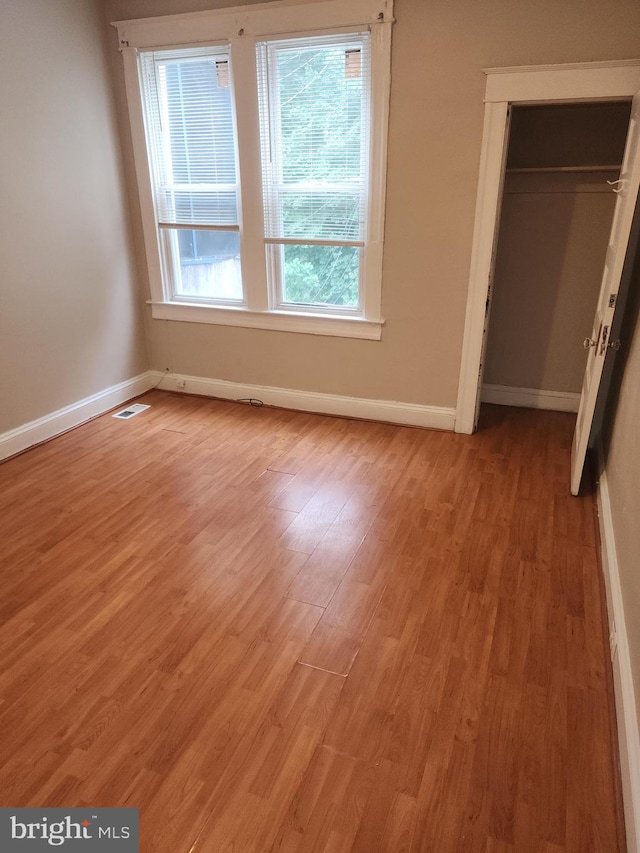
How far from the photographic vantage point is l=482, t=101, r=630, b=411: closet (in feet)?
12.5

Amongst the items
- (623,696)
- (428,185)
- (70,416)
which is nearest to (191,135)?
(428,185)

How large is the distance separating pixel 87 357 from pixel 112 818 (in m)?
3.24

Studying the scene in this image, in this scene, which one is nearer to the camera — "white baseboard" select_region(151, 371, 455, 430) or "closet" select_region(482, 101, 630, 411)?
"closet" select_region(482, 101, 630, 411)

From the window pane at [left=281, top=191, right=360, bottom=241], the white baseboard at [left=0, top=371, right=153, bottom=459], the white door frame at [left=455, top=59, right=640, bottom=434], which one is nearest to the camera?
the white door frame at [left=455, top=59, right=640, bottom=434]

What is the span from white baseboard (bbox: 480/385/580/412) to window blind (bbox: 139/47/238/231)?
238 cm

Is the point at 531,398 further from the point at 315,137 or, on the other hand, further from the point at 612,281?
the point at 315,137

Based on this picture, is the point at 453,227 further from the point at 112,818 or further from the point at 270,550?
the point at 112,818

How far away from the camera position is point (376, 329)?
12.9ft

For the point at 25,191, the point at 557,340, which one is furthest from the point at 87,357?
the point at 557,340

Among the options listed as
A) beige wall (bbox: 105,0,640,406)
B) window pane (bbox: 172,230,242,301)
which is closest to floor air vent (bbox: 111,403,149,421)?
beige wall (bbox: 105,0,640,406)

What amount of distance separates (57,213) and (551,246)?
3437 millimetres

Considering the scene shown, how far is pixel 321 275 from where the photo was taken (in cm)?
404

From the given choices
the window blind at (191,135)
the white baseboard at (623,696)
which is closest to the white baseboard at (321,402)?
the window blind at (191,135)

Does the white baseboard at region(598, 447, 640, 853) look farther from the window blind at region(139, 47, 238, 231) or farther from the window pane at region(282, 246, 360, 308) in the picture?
the window blind at region(139, 47, 238, 231)
